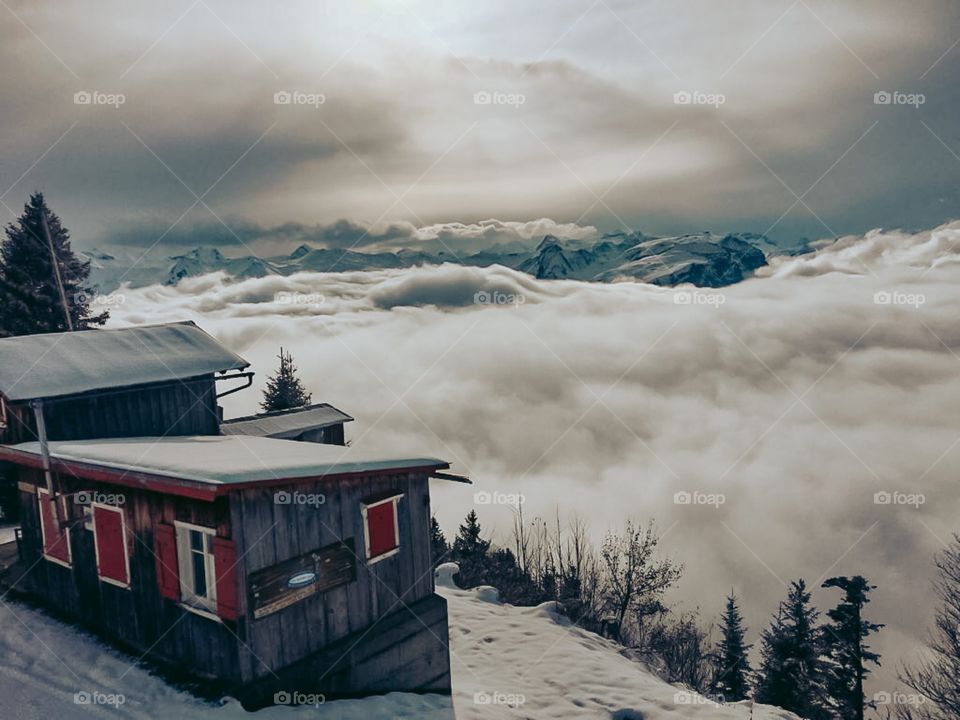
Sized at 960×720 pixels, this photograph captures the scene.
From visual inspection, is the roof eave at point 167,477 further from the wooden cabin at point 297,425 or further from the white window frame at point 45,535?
the wooden cabin at point 297,425

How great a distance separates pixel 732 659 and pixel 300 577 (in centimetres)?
2627

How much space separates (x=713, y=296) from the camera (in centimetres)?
2089

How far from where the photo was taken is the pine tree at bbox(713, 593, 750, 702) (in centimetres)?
2672

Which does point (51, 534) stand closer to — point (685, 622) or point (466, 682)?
point (466, 682)

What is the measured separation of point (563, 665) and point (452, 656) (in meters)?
3.02

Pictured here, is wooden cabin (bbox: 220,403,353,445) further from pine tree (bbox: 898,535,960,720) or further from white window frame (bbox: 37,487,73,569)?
pine tree (bbox: 898,535,960,720)

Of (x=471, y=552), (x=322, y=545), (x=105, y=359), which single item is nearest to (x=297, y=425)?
(x=105, y=359)

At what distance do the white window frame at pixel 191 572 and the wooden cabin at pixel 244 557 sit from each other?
2 cm

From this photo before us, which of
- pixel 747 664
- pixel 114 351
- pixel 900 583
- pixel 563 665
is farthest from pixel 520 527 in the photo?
pixel 900 583

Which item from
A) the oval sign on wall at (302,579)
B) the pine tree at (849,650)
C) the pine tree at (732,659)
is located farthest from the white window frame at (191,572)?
the pine tree at (732,659)

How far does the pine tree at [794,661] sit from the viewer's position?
23734 millimetres

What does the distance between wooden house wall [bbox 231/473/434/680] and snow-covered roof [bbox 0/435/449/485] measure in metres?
0.35

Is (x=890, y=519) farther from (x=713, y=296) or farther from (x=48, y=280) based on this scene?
(x=48, y=280)

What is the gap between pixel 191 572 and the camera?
939 centimetres
